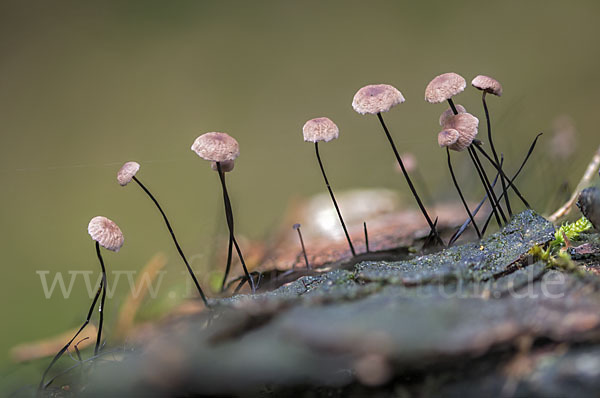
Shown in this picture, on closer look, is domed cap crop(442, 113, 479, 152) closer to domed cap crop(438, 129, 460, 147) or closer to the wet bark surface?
domed cap crop(438, 129, 460, 147)

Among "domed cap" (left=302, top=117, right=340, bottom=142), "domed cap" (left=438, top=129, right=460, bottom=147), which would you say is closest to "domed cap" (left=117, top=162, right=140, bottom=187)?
"domed cap" (left=302, top=117, right=340, bottom=142)

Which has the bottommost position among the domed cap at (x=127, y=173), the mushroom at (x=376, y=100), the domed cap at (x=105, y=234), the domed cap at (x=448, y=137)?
the domed cap at (x=448, y=137)

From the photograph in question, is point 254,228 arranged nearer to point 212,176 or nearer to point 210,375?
point 212,176

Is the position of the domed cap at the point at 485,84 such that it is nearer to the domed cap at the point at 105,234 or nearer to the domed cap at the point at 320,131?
the domed cap at the point at 320,131

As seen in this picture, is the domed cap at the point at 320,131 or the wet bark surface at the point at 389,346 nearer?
the wet bark surface at the point at 389,346

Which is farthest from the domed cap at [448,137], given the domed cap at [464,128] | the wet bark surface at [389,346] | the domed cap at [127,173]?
the domed cap at [127,173]

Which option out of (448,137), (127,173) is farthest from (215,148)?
(448,137)

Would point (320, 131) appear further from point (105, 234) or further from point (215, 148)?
point (105, 234)
